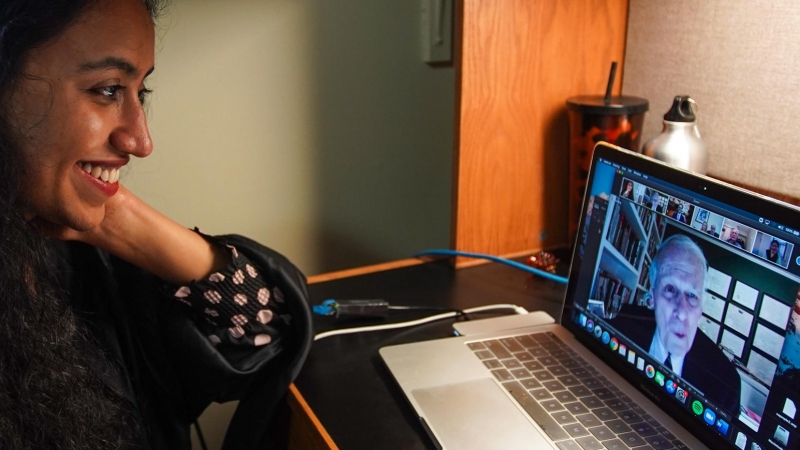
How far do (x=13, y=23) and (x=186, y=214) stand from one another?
0.84 meters

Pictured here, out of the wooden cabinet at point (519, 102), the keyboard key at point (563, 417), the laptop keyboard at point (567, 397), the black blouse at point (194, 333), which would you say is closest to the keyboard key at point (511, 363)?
the laptop keyboard at point (567, 397)

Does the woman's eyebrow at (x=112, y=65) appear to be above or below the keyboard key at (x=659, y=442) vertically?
above

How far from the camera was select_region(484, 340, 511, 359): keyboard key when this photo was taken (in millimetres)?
872

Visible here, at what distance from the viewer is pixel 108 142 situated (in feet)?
2.47

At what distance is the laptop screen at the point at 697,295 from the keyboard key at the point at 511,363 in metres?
0.10

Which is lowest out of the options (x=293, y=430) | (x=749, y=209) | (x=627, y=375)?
(x=293, y=430)

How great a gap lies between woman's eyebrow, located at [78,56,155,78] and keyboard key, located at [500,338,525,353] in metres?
0.54

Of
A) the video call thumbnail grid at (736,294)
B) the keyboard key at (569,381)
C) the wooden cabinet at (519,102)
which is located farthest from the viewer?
the wooden cabinet at (519,102)

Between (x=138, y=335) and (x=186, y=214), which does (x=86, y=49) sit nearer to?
(x=138, y=335)

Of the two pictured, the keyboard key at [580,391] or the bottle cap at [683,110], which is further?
the bottle cap at [683,110]

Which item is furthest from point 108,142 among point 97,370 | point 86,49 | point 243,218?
point 243,218

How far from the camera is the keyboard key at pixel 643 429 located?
72 cm

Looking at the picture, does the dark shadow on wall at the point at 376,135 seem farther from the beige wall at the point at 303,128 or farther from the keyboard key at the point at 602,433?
the keyboard key at the point at 602,433

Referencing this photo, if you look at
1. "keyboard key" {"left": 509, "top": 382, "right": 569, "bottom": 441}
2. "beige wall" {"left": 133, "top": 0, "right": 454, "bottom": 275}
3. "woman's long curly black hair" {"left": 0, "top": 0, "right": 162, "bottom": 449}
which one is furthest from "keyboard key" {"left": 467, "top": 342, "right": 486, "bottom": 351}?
"beige wall" {"left": 133, "top": 0, "right": 454, "bottom": 275}
